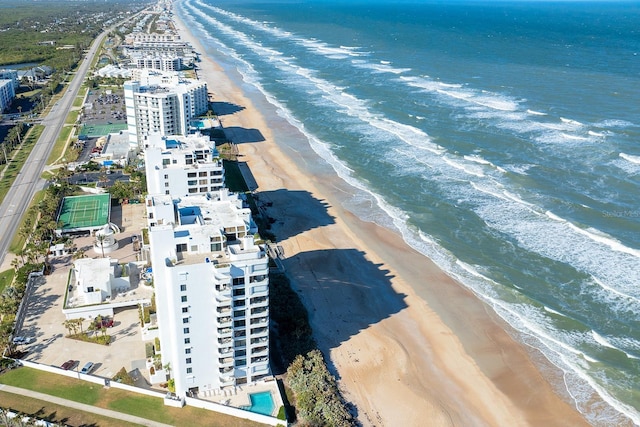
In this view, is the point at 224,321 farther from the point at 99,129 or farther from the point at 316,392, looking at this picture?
the point at 99,129

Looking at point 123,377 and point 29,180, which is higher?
point 123,377

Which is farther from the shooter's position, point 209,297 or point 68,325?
point 68,325

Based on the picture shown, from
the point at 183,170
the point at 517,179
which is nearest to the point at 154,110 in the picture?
the point at 183,170

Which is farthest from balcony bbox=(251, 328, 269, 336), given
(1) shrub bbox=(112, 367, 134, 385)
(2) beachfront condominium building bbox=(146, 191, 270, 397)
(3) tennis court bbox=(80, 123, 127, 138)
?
(3) tennis court bbox=(80, 123, 127, 138)

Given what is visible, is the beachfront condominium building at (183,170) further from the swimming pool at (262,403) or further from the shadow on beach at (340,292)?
the swimming pool at (262,403)

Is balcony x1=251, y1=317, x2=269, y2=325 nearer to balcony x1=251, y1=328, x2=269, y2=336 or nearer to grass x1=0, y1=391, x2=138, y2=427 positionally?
balcony x1=251, y1=328, x2=269, y2=336

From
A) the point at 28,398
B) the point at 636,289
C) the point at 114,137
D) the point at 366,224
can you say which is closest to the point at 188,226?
the point at 28,398
